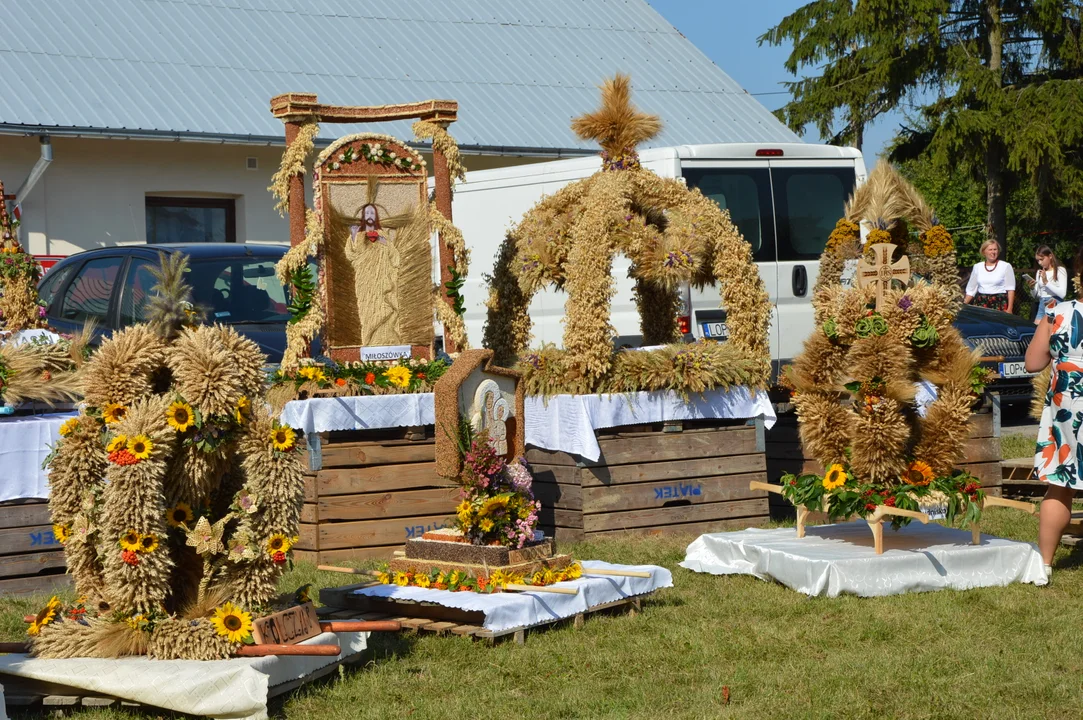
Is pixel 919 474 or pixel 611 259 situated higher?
pixel 611 259

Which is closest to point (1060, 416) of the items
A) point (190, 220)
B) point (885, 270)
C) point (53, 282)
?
point (885, 270)

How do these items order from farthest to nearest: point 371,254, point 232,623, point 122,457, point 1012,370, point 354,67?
point 354,67 < point 1012,370 < point 371,254 < point 232,623 < point 122,457

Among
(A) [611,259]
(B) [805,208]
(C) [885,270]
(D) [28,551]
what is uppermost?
(B) [805,208]

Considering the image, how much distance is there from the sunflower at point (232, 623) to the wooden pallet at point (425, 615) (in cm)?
93

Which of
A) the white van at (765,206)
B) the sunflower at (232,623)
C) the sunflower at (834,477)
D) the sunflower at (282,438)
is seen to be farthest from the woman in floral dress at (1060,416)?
the white van at (765,206)

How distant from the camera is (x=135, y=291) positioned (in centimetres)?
941

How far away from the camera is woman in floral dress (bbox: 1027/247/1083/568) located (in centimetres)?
692

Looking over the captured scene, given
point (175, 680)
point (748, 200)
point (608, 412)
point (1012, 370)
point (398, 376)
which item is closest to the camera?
point (175, 680)

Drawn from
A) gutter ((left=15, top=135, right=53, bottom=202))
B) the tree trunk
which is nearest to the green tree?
the tree trunk

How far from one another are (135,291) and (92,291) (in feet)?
1.99

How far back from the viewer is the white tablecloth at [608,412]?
8.02 m

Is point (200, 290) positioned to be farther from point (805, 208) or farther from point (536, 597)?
point (805, 208)

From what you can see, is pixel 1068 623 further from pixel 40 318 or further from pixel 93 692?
pixel 40 318

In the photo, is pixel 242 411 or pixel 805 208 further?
pixel 805 208
